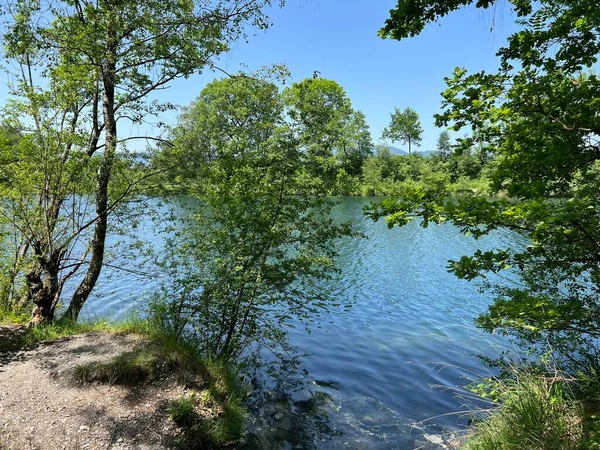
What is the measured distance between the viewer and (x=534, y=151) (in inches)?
177

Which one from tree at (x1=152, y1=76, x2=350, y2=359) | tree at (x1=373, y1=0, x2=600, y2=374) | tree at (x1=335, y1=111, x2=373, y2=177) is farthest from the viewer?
tree at (x1=335, y1=111, x2=373, y2=177)

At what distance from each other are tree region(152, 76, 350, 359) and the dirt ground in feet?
5.13

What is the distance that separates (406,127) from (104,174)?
270ft

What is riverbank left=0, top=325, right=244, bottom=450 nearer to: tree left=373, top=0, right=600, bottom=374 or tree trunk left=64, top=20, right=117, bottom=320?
tree trunk left=64, top=20, right=117, bottom=320

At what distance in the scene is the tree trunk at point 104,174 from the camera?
7.11m

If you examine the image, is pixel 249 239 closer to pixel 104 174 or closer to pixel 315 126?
pixel 315 126

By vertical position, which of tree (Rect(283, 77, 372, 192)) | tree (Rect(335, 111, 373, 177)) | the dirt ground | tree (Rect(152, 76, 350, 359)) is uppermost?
tree (Rect(335, 111, 373, 177))

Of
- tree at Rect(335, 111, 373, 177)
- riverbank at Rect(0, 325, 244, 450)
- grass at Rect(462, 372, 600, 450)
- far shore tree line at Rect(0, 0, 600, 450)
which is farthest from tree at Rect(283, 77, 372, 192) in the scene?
tree at Rect(335, 111, 373, 177)

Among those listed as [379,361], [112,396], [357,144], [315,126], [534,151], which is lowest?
[379,361]

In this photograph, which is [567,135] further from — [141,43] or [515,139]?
[141,43]

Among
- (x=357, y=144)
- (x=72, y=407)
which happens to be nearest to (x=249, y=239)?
(x=72, y=407)

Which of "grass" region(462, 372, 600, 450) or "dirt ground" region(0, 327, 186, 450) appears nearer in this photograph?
"grass" region(462, 372, 600, 450)

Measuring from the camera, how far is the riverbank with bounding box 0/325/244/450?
183 inches

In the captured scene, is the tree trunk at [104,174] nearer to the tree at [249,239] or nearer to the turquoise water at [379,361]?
the turquoise water at [379,361]
